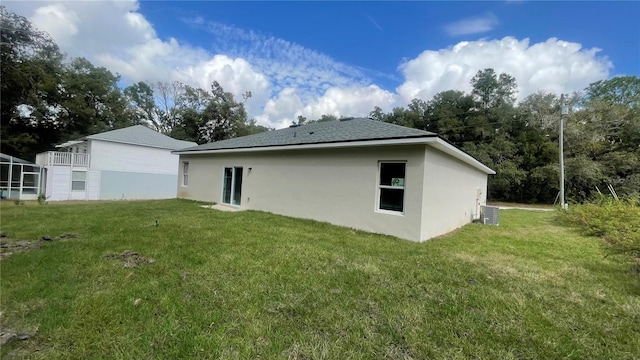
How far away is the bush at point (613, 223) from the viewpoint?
5795 millimetres

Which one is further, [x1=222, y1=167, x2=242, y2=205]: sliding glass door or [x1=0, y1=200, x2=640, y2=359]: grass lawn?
[x1=222, y1=167, x2=242, y2=205]: sliding glass door

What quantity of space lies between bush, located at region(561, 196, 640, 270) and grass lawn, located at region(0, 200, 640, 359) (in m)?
0.53

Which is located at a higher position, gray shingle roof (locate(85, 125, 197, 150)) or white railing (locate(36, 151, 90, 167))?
gray shingle roof (locate(85, 125, 197, 150))

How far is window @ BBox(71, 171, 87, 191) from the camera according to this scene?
1897 cm

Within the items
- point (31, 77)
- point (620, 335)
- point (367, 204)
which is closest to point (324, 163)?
point (367, 204)

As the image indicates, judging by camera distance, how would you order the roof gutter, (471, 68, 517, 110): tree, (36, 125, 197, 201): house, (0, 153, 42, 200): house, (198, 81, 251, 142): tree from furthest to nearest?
1. (198, 81, 251, 142): tree
2. (471, 68, 517, 110): tree
3. (0, 153, 42, 200): house
4. (36, 125, 197, 201): house
5. the roof gutter

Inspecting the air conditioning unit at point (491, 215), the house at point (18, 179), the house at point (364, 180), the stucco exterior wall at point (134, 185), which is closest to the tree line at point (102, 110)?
the house at point (18, 179)

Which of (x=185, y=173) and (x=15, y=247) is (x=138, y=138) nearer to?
(x=185, y=173)

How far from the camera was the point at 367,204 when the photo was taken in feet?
25.0

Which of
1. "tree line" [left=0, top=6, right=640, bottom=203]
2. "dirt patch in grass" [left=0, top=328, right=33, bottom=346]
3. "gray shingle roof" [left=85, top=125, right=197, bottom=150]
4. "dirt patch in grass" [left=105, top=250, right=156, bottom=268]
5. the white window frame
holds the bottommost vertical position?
"dirt patch in grass" [left=0, top=328, right=33, bottom=346]

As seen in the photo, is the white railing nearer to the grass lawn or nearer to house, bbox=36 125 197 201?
house, bbox=36 125 197 201

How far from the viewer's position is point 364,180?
25.3 ft

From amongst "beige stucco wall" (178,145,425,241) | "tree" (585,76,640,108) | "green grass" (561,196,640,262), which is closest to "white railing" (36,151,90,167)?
Answer: "beige stucco wall" (178,145,425,241)

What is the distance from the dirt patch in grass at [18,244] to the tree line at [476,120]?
740 inches
